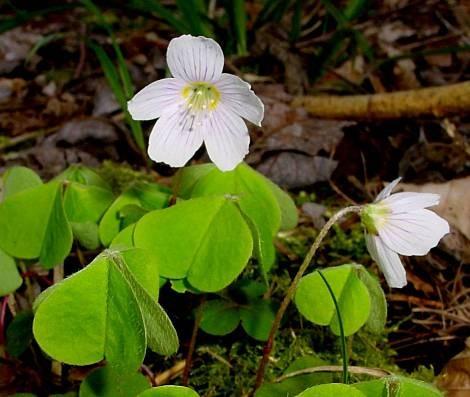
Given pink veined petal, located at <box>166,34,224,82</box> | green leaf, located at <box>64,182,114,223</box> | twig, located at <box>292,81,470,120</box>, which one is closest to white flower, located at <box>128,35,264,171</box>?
pink veined petal, located at <box>166,34,224,82</box>

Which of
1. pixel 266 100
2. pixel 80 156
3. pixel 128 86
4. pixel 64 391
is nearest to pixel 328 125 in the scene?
pixel 266 100

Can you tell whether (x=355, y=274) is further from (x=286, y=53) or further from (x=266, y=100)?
(x=286, y=53)

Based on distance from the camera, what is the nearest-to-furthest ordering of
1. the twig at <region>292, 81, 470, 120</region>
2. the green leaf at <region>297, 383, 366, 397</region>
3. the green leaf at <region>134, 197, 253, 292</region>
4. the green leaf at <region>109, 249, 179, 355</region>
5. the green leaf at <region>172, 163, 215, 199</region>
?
the green leaf at <region>297, 383, 366, 397</region>, the green leaf at <region>109, 249, 179, 355</region>, the green leaf at <region>134, 197, 253, 292</region>, the green leaf at <region>172, 163, 215, 199</region>, the twig at <region>292, 81, 470, 120</region>

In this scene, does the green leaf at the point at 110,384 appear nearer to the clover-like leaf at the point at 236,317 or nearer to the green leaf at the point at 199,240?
the green leaf at the point at 199,240

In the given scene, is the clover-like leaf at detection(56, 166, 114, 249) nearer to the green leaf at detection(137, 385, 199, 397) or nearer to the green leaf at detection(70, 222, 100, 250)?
the green leaf at detection(70, 222, 100, 250)

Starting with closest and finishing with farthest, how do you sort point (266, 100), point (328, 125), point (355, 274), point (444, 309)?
point (355, 274)
point (444, 309)
point (328, 125)
point (266, 100)

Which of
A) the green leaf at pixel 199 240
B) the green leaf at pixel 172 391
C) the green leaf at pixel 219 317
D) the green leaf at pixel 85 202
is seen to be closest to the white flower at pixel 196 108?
the green leaf at pixel 199 240
